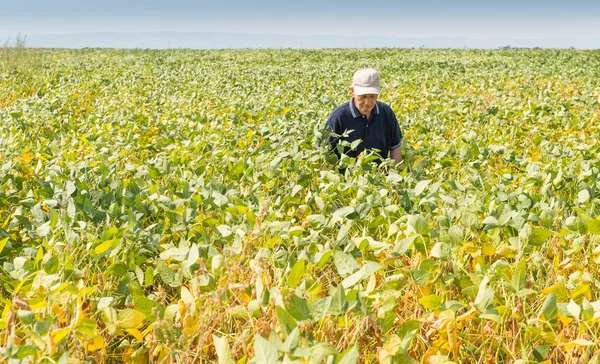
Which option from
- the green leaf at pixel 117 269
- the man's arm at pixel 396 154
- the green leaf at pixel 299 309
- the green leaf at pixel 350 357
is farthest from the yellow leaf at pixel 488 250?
the man's arm at pixel 396 154

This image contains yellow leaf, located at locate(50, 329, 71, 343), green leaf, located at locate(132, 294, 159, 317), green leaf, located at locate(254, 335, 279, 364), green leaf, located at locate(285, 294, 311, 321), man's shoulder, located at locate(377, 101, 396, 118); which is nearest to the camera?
green leaf, located at locate(254, 335, 279, 364)

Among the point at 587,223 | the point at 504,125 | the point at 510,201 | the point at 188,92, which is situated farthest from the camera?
the point at 188,92

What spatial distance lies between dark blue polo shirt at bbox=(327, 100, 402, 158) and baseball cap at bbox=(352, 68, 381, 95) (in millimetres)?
373

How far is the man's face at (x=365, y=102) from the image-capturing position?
456 cm

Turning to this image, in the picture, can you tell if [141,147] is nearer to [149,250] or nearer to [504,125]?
[149,250]

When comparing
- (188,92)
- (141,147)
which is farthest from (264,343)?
(188,92)

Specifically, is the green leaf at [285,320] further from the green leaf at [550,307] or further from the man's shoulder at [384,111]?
the man's shoulder at [384,111]

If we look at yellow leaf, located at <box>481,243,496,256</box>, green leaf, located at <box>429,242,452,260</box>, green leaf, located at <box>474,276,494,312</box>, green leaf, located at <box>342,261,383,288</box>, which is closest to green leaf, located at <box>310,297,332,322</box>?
green leaf, located at <box>342,261,383,288</box>

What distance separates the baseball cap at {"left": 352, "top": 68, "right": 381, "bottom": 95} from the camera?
436cm

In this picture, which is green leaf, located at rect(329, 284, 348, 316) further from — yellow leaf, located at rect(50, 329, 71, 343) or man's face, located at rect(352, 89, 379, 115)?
man's face, located at rect(352, 89, 379, 115)

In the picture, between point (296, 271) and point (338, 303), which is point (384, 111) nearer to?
point (296, 271)

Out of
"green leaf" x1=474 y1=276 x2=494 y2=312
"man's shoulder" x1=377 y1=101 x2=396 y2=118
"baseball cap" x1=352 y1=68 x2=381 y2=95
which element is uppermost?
"baseball cap" x1=352 y1=68 x2=381 y2=95

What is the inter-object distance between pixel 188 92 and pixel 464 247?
30.1ft

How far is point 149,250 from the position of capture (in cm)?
251
